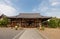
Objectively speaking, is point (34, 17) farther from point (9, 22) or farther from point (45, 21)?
point (9, 22)

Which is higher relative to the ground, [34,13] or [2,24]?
[34,13]

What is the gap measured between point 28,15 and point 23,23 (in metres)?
4.10

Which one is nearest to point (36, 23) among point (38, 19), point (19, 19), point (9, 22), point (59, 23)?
point (38, 19)

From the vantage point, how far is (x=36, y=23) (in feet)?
208

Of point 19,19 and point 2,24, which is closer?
point 2,24

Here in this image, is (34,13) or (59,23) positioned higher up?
(34,13)

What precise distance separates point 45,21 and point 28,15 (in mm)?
8059

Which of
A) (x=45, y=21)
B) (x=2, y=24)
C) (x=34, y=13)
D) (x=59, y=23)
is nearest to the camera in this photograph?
(x=59, y=23)

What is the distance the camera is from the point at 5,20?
58688 millimetres

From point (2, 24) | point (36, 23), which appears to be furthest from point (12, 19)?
point (36, 23)

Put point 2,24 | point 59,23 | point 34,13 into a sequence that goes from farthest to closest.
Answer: point 34,13, point 2,24, point 59,23

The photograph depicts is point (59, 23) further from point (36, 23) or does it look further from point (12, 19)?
point (12, 19)

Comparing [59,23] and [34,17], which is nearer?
[59,23]

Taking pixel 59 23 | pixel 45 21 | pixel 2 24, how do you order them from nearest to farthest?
pixel 59 23, pixel 2 24, pixel 45 21
